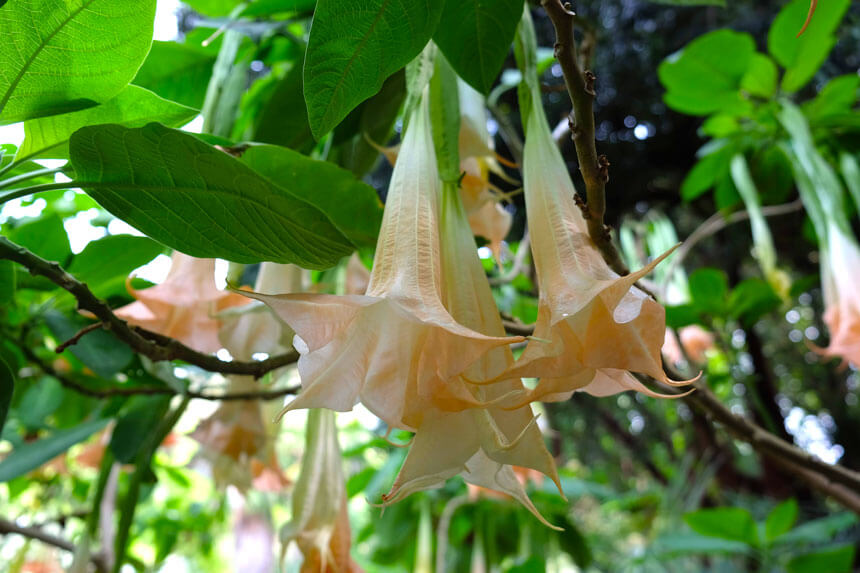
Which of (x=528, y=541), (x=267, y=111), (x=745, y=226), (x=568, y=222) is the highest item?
(x=745, y=226)

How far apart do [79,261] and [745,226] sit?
5.01 ft

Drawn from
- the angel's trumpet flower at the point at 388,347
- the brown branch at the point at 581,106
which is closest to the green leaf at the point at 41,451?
the angel's trumpet flower at the point at 388,347

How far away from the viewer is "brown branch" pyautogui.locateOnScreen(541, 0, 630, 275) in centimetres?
30

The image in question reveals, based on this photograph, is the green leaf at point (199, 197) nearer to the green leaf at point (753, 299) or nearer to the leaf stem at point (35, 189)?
the leaf stem at point (35, 189)

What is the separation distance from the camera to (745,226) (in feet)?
5.33

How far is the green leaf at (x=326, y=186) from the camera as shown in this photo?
0.42m

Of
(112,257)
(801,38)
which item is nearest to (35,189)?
(112,257)

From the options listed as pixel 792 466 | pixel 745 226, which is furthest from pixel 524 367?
pixel 745 226

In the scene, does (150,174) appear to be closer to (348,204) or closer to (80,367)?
(348,204)

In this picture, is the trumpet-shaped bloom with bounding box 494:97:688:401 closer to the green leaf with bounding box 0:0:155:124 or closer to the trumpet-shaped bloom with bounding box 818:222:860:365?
the green leaf with bounding box 0:0:155:124

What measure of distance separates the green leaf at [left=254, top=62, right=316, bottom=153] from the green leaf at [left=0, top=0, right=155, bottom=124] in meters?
0.16

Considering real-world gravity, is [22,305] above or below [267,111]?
below

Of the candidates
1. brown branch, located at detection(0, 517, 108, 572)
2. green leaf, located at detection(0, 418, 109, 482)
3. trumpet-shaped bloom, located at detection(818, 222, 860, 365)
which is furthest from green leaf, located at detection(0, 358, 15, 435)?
trumpet-shaped bloom, located at detection(818, 222, 860, 365)

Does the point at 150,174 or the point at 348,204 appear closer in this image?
the point at 150,174
